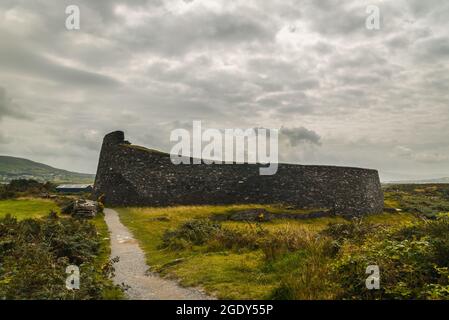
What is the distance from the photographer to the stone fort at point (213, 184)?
119 ft

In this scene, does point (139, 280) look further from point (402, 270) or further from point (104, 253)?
point (402, 270)

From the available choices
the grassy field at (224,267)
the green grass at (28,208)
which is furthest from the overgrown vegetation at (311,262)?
the green grass at (28,208)

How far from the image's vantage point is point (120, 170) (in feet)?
123

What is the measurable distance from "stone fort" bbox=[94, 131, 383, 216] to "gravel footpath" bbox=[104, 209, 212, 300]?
1794 cm

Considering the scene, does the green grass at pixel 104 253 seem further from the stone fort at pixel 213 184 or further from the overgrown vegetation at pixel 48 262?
the stone fort at pixel 213 184

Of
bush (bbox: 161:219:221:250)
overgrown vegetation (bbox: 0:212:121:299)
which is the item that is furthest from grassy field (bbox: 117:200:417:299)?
overgrown vegetation (bbox: 0:212:121:299)

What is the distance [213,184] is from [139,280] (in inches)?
1036

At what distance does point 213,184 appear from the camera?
36.9 metres

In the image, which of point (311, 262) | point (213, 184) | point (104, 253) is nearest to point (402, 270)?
point (311, 262)

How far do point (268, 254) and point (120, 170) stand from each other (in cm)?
2846

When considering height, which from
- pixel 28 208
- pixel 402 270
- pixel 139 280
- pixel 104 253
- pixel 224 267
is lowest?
pixel 104 253
